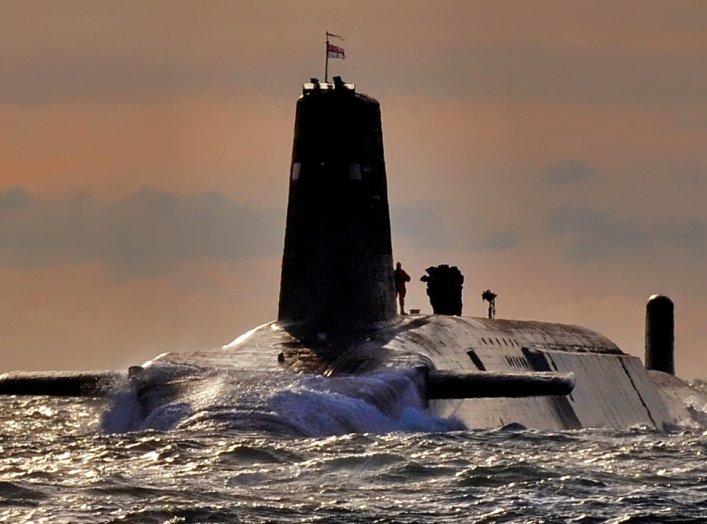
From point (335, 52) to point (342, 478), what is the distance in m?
12.5

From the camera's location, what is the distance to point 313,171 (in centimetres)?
2666

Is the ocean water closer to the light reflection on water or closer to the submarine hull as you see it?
the light reflection on water

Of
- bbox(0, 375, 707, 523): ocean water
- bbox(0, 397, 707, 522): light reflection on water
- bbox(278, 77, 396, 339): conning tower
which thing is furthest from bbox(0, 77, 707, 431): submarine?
bbox(0, 397, 707, 522): light reflection on water

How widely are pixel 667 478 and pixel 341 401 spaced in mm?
5088

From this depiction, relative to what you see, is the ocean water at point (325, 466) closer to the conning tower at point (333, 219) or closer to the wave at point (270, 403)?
the wave at point (270, 403)

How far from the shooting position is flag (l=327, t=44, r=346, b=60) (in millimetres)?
27050

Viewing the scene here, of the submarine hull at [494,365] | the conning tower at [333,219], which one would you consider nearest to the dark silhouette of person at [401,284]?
the submarine hull at [494,365]

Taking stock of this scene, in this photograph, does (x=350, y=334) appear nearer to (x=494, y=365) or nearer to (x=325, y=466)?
(x=494, y=365)

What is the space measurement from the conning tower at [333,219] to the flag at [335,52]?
57 cm

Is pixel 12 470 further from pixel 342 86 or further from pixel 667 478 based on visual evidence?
pixel 342 86

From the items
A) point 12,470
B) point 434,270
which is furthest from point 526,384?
point 434,270

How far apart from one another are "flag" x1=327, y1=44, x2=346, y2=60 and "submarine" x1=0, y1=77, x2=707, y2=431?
54cm

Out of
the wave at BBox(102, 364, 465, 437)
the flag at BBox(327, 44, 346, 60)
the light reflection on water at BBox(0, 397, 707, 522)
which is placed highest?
the flag at BBox(327, 44, 346, 60)

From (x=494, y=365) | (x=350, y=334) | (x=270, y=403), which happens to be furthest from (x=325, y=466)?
(x=494, y=365)
